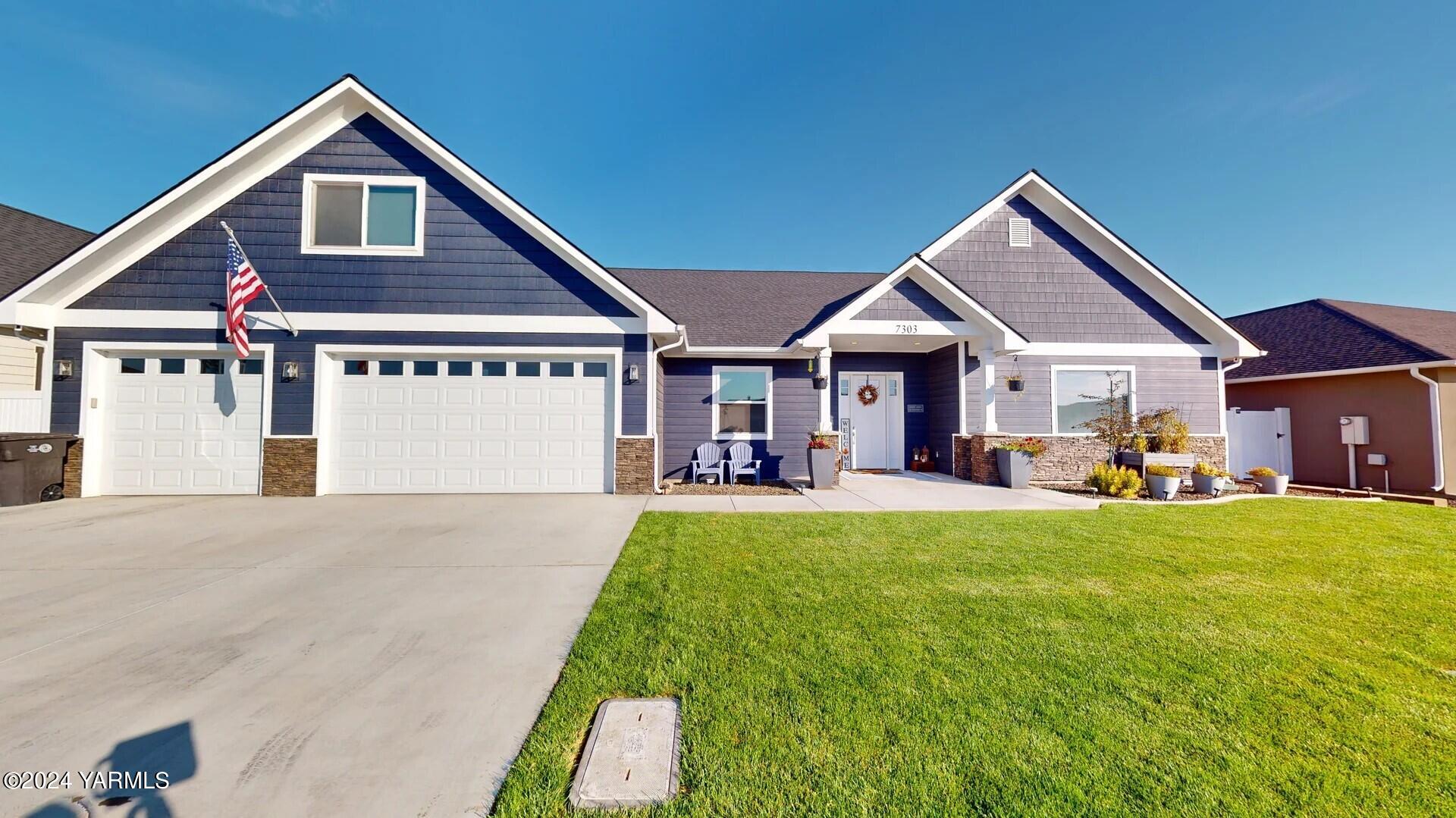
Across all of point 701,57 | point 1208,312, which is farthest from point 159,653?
point 1208,312

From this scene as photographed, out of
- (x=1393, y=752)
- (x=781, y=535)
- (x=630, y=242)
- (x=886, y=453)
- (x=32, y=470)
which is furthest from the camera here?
(x=630, y=242)

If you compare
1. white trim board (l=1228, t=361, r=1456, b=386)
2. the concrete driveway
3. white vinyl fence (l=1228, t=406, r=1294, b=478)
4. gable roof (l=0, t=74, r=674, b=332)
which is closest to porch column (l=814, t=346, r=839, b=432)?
gable roof (l=0, t=74, r=674, b=332)

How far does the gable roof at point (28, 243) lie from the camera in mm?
9719

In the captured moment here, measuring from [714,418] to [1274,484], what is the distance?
34.8 feet

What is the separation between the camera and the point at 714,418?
1109 cm

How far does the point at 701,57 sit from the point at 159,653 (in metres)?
14.1

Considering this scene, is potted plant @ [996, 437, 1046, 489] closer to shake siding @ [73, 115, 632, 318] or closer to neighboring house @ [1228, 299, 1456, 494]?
neighboring house @ [1228, 299, 1456, 494]

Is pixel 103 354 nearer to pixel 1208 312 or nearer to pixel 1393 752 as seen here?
pixel 1393 752

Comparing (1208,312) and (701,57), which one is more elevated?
(701,57)

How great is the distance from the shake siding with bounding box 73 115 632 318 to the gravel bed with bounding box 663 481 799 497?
3444 millimetres

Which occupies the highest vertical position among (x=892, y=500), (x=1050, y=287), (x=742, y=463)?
(x=1050, y=287)

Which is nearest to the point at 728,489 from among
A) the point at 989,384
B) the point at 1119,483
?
the point at 989,384

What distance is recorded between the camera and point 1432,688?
2.62m

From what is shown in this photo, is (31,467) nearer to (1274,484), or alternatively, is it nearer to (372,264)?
(372,264)
